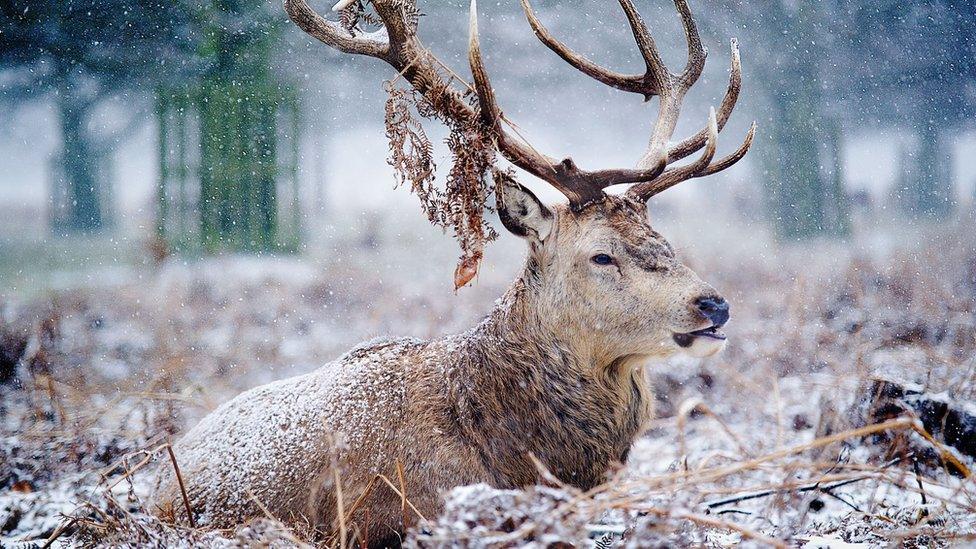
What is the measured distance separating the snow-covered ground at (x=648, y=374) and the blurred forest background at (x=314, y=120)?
0.70 m

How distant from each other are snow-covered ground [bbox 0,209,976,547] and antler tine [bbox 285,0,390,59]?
2.00 meters

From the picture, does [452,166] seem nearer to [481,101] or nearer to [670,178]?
[481,101]

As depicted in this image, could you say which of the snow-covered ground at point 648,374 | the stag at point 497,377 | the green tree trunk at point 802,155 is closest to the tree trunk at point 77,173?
the snow-covered ground at point 648,374

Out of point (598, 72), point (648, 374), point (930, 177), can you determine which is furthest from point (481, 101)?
point (930, 177)

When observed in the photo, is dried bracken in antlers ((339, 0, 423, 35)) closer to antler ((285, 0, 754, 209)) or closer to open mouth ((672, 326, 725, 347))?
antler ((285, 0, 754, 209))

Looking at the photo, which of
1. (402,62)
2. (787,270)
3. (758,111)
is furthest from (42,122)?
(758,111)

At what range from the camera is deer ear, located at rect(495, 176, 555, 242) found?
3037mm

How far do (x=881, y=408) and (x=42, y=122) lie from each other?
38.4ft

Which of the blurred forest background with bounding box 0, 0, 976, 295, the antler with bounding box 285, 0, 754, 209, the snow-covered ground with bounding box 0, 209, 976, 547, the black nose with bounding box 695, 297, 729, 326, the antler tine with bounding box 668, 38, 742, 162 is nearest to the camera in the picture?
the snow-covered ground with bounding box 0, 209, 976, 547

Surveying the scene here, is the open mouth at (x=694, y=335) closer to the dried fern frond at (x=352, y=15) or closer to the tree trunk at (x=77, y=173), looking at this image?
the dried fern frond at (x=352, y=15)

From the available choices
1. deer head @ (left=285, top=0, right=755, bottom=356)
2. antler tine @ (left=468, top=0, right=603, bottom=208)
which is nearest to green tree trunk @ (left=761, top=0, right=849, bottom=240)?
deer head @ (left=285, top=0, right=755, bottom=356)

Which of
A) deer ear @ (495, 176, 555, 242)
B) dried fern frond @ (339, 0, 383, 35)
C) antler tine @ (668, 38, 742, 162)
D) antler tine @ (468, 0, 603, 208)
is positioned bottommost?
deer ear @ (495, 176, 555, 242)

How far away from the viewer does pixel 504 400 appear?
2.89m

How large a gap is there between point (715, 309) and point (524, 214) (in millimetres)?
961
